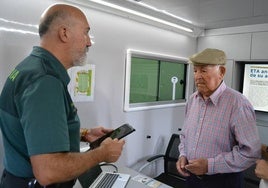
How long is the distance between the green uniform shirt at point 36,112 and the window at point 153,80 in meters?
1.54

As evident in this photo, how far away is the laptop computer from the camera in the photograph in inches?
61.2

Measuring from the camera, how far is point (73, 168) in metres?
0.89

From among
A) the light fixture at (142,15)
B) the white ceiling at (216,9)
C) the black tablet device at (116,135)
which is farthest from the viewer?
the white ceiling at (216,9)

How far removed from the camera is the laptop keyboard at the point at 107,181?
1.58 meters

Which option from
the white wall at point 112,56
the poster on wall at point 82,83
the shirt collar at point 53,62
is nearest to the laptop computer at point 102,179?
the white wall at point 112,56

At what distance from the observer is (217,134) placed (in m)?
1.53

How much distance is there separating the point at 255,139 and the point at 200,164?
37cm

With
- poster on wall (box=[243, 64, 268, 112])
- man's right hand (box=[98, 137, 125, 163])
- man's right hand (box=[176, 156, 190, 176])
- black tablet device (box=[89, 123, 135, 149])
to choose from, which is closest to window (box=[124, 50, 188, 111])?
poster on wall (box=[243, 64, 268, 112])

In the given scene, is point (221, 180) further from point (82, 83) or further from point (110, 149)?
point (82, 83)

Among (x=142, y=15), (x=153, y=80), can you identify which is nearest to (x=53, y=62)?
(x=142, y=15)

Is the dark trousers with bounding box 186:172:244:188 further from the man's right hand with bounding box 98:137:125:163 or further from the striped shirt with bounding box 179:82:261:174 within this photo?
the man's right hand with bounding box 98:137:125:163

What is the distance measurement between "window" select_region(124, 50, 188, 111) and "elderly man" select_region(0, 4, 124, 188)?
145cm

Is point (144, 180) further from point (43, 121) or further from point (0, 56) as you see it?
point (0, 56)

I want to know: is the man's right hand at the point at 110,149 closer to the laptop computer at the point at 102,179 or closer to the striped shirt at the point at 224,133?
the laptop computer at the point at 102,179
